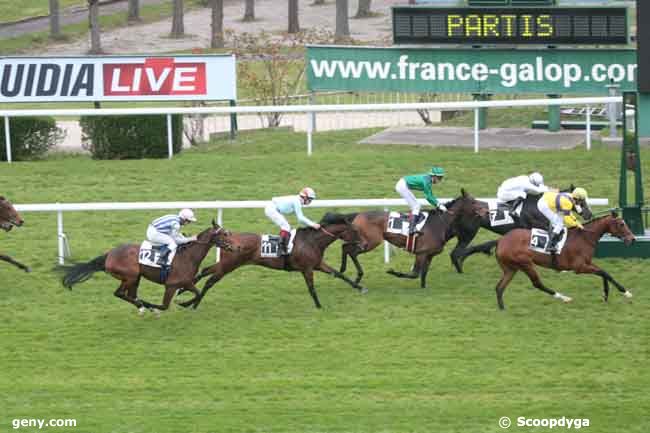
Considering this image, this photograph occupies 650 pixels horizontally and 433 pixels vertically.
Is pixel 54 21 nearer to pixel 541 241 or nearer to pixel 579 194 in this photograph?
pixel 579 194

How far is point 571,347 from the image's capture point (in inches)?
405

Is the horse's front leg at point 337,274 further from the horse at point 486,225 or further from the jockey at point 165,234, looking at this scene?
the jockey at point 165,234

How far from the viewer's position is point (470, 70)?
1742cm

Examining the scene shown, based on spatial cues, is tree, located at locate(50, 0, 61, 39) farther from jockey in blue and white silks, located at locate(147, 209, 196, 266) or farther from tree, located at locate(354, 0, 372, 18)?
jockey in blue and white silks, located at locate(147, 209, 196, 266)

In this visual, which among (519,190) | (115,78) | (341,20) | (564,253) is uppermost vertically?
(341,20)

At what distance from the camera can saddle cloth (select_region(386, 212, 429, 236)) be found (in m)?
11.8

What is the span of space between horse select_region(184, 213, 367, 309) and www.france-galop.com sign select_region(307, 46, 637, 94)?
20.4 feet

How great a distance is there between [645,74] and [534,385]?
546cm

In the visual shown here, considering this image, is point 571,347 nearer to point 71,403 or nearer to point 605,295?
point 605,295

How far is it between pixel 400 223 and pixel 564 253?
1455mm

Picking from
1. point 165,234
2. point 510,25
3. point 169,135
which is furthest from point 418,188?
point 510,25

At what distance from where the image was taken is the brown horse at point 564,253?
11.1 m

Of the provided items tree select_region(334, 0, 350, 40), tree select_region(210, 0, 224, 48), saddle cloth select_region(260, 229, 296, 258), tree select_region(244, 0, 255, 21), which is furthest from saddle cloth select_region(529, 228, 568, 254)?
tree select_region(244, 0, 255, 21)

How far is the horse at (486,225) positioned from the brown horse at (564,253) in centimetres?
68
